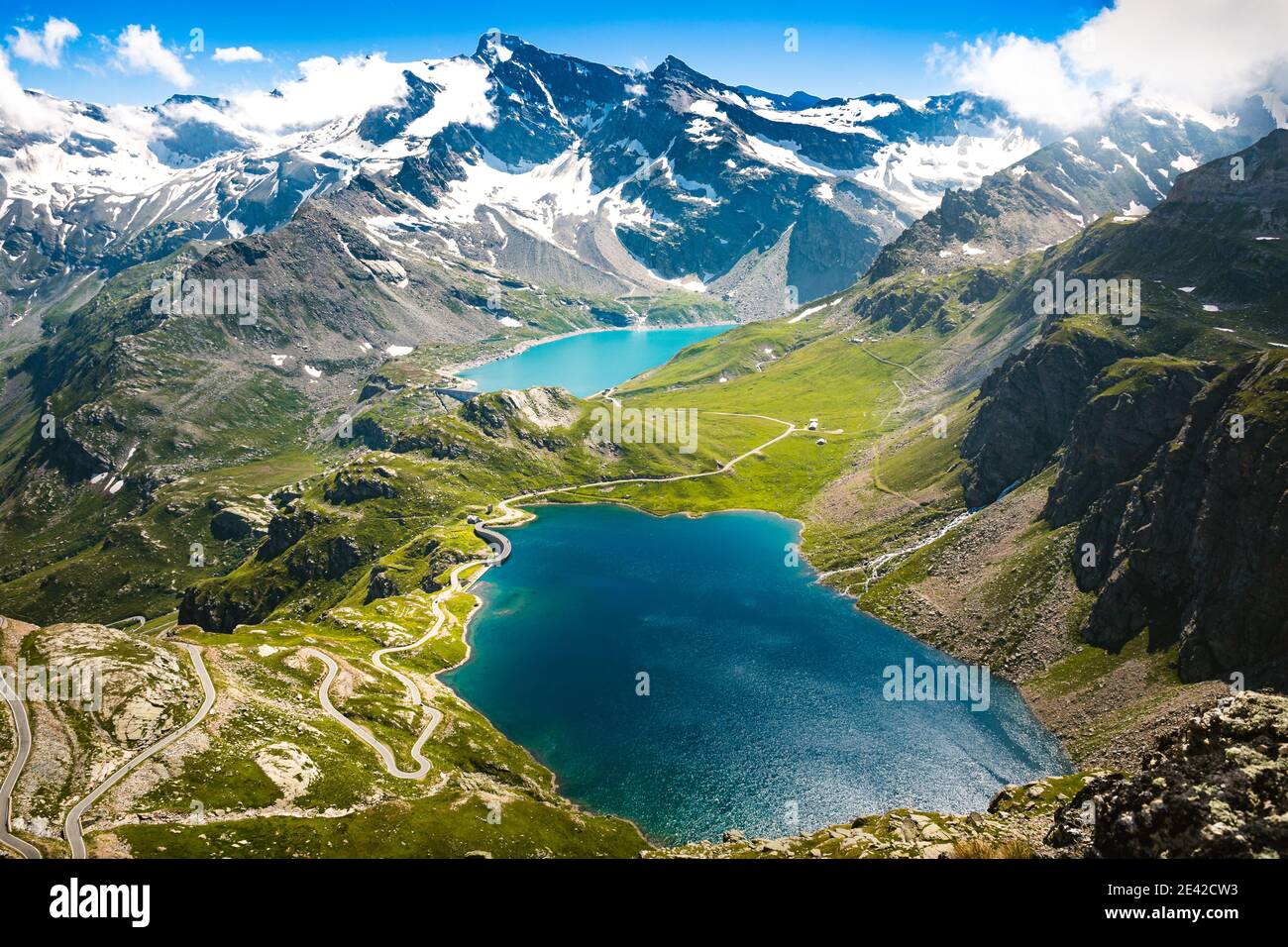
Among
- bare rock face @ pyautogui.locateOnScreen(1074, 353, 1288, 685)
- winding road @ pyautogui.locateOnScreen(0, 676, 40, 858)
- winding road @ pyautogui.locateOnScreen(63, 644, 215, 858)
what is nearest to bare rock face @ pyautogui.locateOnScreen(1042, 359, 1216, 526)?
bare rock face @ pyautogui.locateOnScreen(1074, 353, 1288, 685)

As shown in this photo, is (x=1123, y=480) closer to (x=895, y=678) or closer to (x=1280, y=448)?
(x=1280, y=448)

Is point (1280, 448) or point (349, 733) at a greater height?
point (1280, 448)

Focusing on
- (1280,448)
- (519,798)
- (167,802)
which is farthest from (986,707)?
(167,802)

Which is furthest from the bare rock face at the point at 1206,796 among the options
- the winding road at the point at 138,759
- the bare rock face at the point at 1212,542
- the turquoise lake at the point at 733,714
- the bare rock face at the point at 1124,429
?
the bare rock face at the point at 1124,429

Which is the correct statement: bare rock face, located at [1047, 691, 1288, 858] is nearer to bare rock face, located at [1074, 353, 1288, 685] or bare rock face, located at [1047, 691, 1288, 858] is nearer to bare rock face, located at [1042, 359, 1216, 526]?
bare rock face, located at [1074, 353, 1288, 685]

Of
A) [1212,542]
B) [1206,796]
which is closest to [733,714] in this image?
[1212,542]
